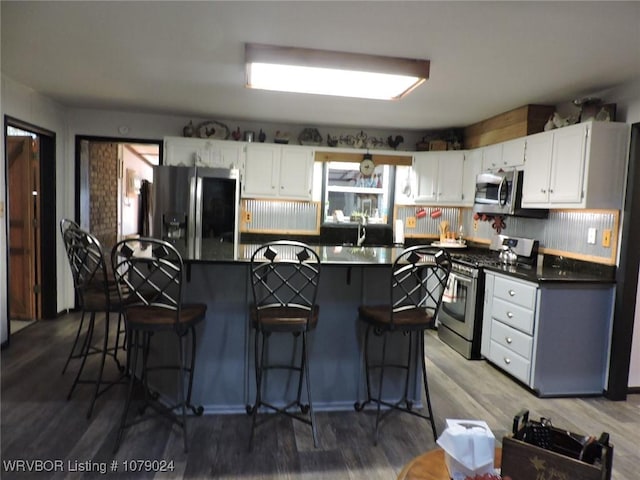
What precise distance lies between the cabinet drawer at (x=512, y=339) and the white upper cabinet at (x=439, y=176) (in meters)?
1.80

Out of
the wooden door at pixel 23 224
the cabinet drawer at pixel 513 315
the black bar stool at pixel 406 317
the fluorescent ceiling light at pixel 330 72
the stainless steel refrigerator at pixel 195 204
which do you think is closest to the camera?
the black bar stool at pixel 406 317

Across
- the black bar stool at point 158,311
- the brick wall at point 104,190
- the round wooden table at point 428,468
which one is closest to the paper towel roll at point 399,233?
the black bar stool at point 158,311

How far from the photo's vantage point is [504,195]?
12.8 feet

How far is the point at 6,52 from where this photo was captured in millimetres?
2896

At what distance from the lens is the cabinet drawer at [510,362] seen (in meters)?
3.20

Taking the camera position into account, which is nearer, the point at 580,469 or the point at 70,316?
the point at 580,469

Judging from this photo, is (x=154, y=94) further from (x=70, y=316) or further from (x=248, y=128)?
(x=70, y=316)

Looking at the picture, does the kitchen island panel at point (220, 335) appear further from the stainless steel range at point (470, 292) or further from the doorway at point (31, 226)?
the doorway at point (31, 226)

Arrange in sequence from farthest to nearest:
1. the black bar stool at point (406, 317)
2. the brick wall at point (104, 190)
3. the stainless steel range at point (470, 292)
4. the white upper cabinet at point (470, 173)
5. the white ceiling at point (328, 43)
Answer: the brick wall at point (104, 190) < the white upper cabinet at point (470, 173) < the stainless steel range at point (470, 292) < the black bar stool at point (406, 317) < the white ceiling at point (328, 43)

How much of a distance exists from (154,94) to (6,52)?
3.88 feet

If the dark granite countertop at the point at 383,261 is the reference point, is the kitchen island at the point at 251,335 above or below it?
below

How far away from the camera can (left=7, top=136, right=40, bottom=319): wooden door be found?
4.25m

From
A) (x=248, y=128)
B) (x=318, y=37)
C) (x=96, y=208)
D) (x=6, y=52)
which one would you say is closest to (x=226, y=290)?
(x=318, y=37)

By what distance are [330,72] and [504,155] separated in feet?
7.43
